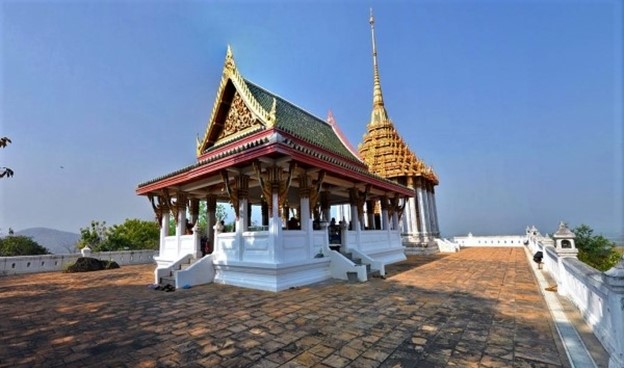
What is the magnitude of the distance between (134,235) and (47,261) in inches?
418

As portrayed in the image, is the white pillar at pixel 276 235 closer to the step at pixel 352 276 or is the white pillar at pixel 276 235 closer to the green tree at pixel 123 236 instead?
the step at pixel 352 276

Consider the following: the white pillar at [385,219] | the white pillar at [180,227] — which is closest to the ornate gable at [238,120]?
the white pillar at [180,227]

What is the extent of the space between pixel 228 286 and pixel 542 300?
22.0 ft

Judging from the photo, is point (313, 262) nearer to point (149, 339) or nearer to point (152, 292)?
point (152, 292)

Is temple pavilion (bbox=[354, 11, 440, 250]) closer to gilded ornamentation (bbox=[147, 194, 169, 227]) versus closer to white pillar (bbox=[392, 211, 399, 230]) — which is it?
white pillar (bbox=[392, 211, 399, 230])

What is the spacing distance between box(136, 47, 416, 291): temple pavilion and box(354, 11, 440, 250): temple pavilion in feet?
18.8

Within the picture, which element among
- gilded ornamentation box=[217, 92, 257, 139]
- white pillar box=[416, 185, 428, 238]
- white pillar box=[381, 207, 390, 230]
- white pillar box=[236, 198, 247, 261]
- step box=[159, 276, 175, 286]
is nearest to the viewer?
white pillar box=[236, 198, 247, 261]

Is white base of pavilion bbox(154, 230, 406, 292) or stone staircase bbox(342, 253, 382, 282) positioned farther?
stone staircase bbox(342, 253, 382, 282)

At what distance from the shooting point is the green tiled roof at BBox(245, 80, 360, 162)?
1056cm

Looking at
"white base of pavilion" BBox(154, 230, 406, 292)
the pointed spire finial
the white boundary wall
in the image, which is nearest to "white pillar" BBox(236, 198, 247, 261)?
"white base of pavilion" BBox(154, 230, 406, 292)

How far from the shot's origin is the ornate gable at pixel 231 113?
9383 mm

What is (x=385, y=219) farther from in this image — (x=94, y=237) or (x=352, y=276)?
(x=94, y=237)

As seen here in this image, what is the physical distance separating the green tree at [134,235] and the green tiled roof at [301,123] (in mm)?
16321

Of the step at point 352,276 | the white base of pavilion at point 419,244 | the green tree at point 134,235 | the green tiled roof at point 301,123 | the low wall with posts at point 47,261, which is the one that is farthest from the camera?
the green tree at point 134,235
